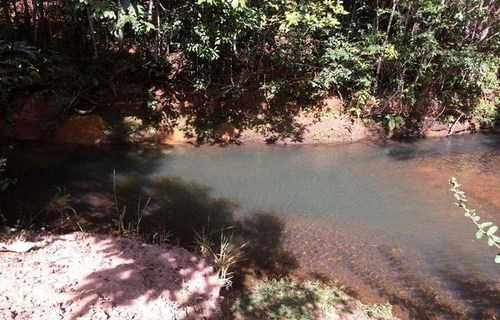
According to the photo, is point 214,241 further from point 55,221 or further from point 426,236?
point 426,236

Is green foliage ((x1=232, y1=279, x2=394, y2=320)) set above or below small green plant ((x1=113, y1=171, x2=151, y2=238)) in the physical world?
below

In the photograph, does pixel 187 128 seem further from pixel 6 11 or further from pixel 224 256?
pixel 224 256

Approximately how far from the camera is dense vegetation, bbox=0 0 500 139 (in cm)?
880

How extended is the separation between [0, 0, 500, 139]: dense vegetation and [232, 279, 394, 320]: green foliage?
5.55 metres

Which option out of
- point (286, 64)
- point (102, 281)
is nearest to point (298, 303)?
point (102, 281)

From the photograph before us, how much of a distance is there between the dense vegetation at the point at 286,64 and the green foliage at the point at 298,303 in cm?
555

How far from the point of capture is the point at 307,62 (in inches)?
375

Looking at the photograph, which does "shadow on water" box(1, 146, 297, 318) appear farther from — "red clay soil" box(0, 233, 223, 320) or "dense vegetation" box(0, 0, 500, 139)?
"dense vegetation" box(0, 0, 500, 139)

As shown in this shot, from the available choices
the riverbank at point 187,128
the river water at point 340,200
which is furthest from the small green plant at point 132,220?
the riverbank at point 187,128

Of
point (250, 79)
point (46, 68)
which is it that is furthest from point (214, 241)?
point (46, 68)

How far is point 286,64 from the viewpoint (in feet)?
30.9

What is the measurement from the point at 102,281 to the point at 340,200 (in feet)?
15.1

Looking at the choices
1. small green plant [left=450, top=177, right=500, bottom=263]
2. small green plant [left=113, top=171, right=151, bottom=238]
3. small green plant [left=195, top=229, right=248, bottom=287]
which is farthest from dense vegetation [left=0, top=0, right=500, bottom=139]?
small green plant [left=450, top=177, right=500, bottom=263]

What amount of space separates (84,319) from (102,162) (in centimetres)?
521
